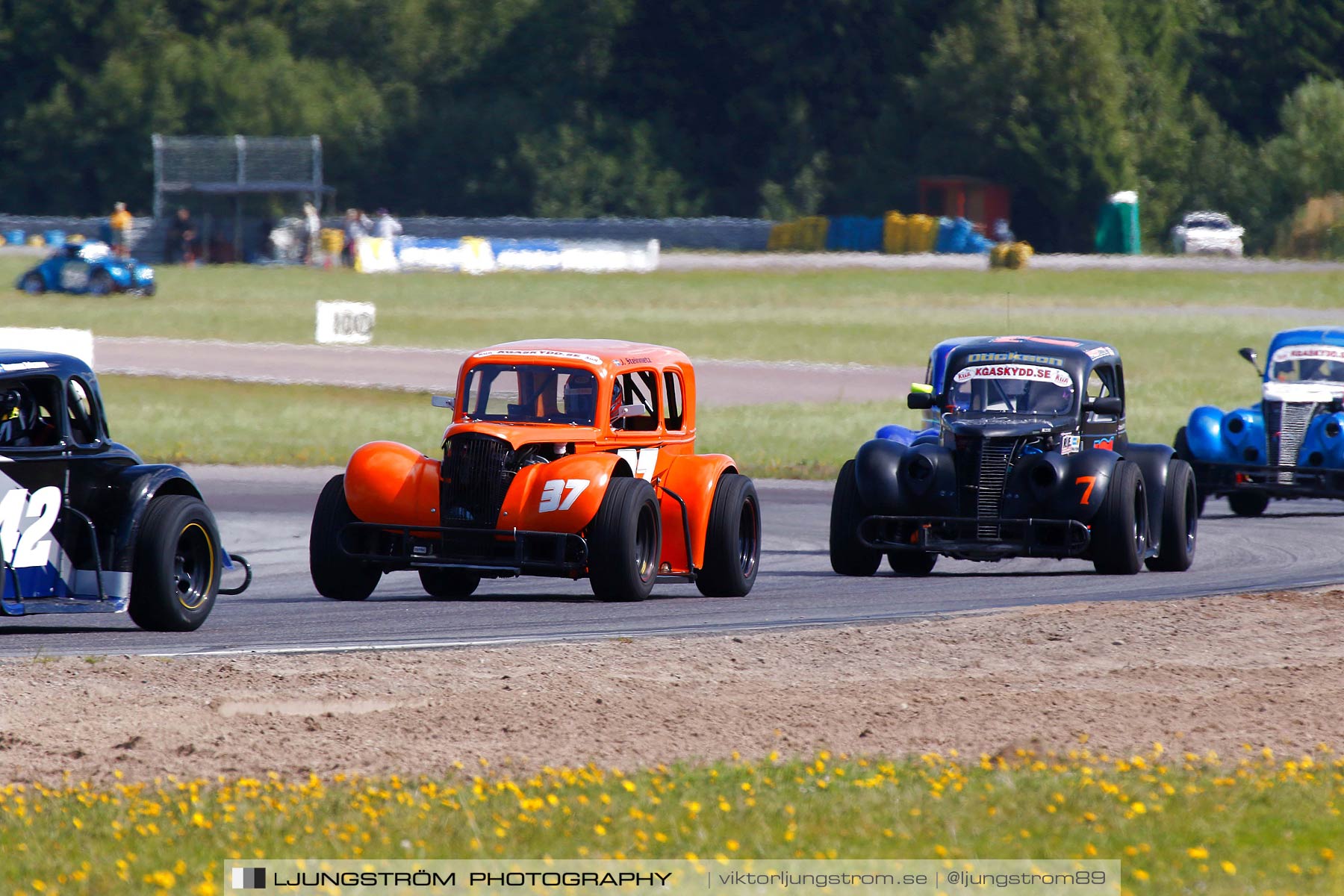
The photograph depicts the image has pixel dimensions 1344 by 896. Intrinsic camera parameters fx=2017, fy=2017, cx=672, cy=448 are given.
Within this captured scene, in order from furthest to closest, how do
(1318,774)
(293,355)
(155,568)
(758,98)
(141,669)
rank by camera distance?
(758,98), (293,355), (155,568), (141,669), (1318,774)

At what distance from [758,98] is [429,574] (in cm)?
8003

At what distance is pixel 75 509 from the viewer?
1095 centimetres

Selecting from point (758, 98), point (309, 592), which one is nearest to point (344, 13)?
point (758, 98)

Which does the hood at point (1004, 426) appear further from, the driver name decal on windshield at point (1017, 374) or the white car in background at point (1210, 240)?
the white car in background at point (1210, 240)

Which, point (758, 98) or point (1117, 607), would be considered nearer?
point (1117, 607)

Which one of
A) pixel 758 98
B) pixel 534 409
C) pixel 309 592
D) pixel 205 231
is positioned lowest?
pixel 309 592

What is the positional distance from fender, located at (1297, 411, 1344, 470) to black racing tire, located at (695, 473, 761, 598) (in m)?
7.48

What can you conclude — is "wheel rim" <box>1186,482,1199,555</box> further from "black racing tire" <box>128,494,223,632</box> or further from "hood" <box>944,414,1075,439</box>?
"black racing tire" <box>128,494,223,632</box>

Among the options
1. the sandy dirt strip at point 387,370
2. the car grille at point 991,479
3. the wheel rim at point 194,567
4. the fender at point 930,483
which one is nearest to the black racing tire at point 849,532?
the fender at point 930,483

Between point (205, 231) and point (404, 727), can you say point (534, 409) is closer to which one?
point (404, 727)

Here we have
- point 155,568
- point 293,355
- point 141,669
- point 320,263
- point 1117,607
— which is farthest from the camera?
point 320,263

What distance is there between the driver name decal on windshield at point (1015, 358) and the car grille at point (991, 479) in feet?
2.62

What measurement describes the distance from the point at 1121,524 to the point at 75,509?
7.34m

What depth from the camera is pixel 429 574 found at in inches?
550
